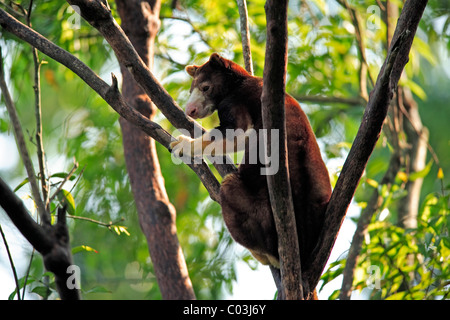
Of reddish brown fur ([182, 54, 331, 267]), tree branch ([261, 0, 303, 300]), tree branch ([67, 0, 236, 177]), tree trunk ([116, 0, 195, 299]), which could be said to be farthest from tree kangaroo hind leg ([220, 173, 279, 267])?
tree trunk ([116, 0, 195, 299])

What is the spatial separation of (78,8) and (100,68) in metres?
6.05

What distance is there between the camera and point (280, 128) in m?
2.86

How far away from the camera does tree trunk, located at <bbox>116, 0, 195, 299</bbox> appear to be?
562 cm

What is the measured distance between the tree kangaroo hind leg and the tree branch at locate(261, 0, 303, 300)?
0.63m

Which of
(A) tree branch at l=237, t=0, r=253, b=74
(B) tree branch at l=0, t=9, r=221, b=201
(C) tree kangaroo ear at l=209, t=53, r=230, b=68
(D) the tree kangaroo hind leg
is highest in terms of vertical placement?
(A) tree branch at l=237, t=0, r=253, b=74

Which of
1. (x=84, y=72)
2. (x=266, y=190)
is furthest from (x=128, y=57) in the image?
(x=266, y=190)

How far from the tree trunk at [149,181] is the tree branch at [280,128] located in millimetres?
2543

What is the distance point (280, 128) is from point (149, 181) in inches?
130

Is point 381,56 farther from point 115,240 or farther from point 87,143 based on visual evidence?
point 115,240

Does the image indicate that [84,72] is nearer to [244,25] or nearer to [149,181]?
[244,25]

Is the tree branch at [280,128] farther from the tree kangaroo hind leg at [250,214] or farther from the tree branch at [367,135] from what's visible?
the tree kangaroo hind leg at [250,214]

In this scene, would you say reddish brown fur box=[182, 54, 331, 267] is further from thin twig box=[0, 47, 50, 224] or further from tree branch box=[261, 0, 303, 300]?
thin twig box=[0, 47, 50, 224]

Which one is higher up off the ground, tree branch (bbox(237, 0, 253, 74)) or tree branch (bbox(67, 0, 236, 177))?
tree branch (bbox(237, 0, 253, 74))

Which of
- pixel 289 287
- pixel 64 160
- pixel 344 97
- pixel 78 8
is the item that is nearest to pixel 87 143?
pixel 64 160
